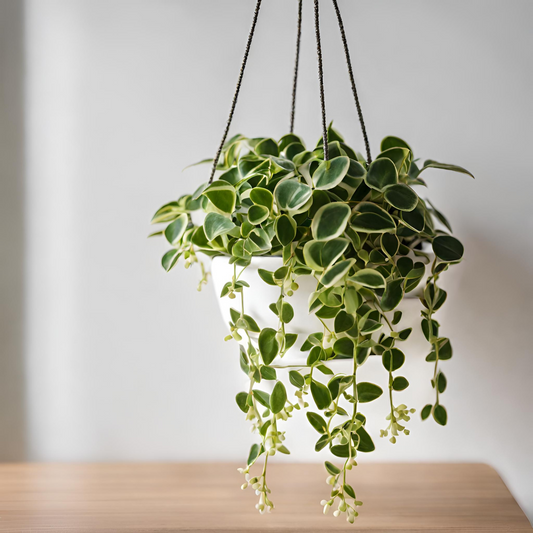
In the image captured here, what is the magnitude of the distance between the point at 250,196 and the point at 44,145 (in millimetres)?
675

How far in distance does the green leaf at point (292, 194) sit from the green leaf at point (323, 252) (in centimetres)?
5

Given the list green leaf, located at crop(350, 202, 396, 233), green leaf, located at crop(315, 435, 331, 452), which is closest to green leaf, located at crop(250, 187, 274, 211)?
green leaf, located at crop(350, 202, 396, 233)

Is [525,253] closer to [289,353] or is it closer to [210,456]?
[289,353]

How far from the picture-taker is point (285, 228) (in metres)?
0.56

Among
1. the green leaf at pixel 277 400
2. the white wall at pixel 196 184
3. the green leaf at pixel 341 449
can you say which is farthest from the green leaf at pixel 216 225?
the white wall at pixel 196 184

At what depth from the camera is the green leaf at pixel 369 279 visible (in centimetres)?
53

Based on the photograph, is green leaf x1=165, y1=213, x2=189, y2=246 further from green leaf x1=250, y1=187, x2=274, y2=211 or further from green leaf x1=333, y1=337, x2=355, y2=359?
green leaf x1=333, y1=337, x2=355, y2=359

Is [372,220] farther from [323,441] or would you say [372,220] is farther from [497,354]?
[497,354]

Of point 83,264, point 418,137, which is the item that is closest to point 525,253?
point 418,137

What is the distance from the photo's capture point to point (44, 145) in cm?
102

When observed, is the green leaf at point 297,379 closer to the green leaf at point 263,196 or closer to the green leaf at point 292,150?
the green leaf at point 263,196

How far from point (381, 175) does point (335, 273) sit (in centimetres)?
16

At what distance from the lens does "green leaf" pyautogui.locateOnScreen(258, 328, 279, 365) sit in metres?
0.60

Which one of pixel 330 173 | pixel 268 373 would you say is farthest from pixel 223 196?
pixel 268 373
